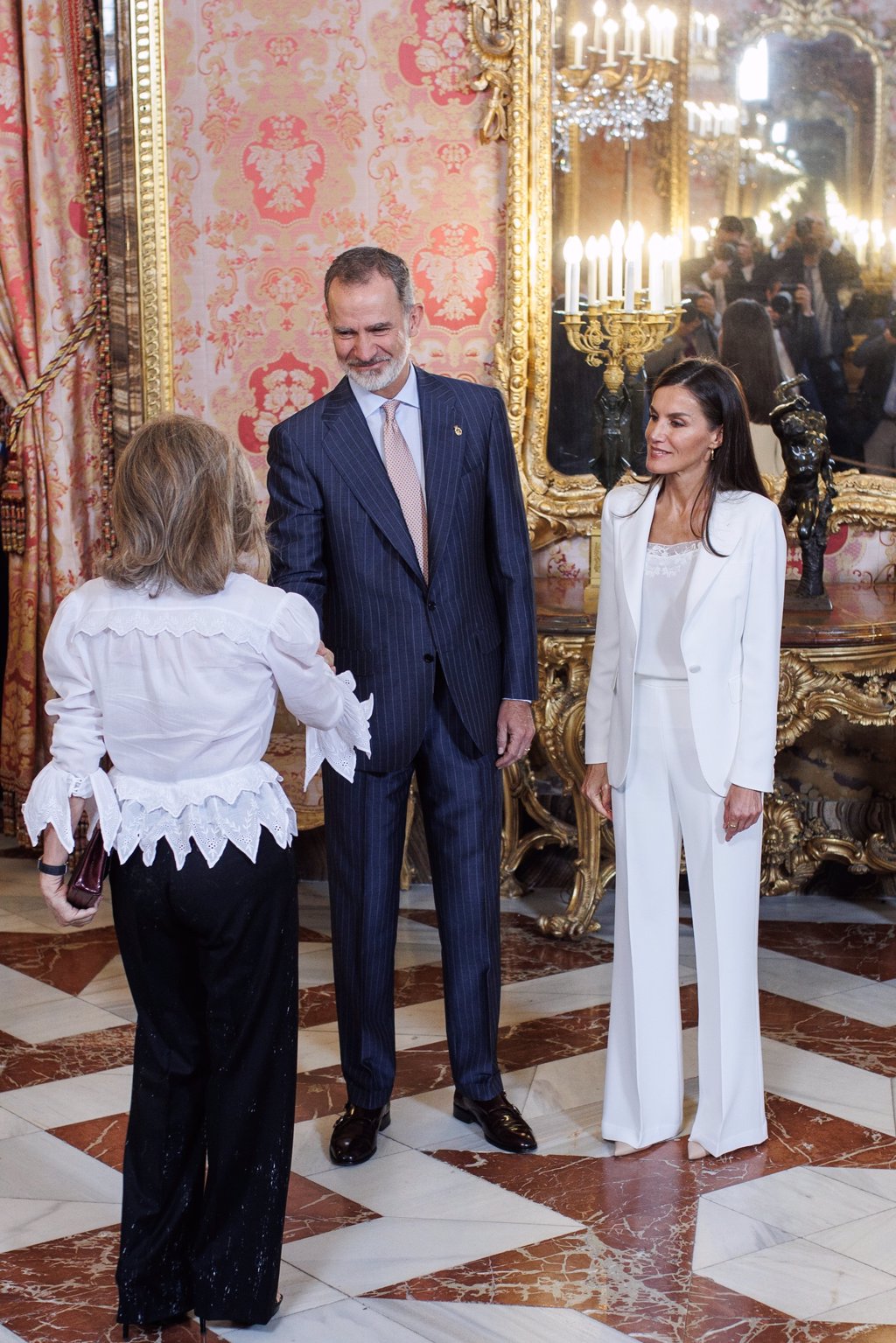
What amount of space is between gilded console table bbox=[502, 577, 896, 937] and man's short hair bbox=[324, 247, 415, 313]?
5.27 ft

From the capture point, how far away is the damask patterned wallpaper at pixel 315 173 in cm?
502

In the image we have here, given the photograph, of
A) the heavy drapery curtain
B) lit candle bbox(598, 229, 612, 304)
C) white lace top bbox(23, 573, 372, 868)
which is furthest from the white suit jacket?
the heavy drapery curtain

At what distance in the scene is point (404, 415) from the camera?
3.16 meters

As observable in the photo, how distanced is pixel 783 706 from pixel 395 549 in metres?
1.69

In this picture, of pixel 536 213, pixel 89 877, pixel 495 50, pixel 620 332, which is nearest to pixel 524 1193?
pixel 89 877

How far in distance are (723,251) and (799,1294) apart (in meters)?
3.34

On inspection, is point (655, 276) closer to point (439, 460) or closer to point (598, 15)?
point (598, 15)

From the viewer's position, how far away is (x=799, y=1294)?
262 centimetres

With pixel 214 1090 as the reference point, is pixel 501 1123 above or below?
below

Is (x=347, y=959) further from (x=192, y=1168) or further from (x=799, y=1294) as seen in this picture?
(x=799, y=1294)

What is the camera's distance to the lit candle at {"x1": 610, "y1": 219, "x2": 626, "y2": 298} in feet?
15.0

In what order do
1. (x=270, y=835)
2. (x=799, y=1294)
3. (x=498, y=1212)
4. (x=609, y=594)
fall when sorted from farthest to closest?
1. (x=609, y=594)
2. (x=498, y=1212)
3. (x=799, y=1294)
4. (x=270, y=835)

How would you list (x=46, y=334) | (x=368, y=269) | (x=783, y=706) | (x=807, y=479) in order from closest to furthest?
(x=368, y=269) → (x=783, y=706) → (x=807, y=479) → (x=46, y=334)

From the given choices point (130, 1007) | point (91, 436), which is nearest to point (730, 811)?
point (130, 1007)
